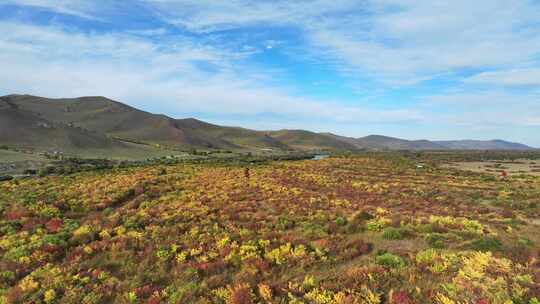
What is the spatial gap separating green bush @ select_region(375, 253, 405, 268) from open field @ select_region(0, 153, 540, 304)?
0.03 metres

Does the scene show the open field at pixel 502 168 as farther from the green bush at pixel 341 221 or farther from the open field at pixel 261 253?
the green bush at pixel 341 221

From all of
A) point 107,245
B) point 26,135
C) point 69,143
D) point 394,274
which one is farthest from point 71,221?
point 26,135

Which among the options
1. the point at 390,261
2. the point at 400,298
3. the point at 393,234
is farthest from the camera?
the point at 393,234

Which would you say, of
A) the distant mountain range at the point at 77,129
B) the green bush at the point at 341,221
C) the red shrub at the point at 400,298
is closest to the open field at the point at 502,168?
the green bush at the point at 341,221

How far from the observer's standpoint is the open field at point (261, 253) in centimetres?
811

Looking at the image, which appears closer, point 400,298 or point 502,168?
point 400,298

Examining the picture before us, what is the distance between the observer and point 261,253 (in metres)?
11.4

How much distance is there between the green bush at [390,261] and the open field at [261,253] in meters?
0.03

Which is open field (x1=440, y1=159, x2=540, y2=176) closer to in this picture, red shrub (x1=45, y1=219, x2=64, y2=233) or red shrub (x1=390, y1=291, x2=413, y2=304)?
red shrub (x1=390, y1=291, x2=413, y2=304)

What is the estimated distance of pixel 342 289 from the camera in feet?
26.5

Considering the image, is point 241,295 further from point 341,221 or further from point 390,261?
point 341,221

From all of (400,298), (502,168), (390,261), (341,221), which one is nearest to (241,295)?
(400,298)

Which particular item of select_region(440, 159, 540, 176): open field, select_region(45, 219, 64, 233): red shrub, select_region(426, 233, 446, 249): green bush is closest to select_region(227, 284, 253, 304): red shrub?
select_region(426, 233, 446, 249): green bush

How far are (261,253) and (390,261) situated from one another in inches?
172
